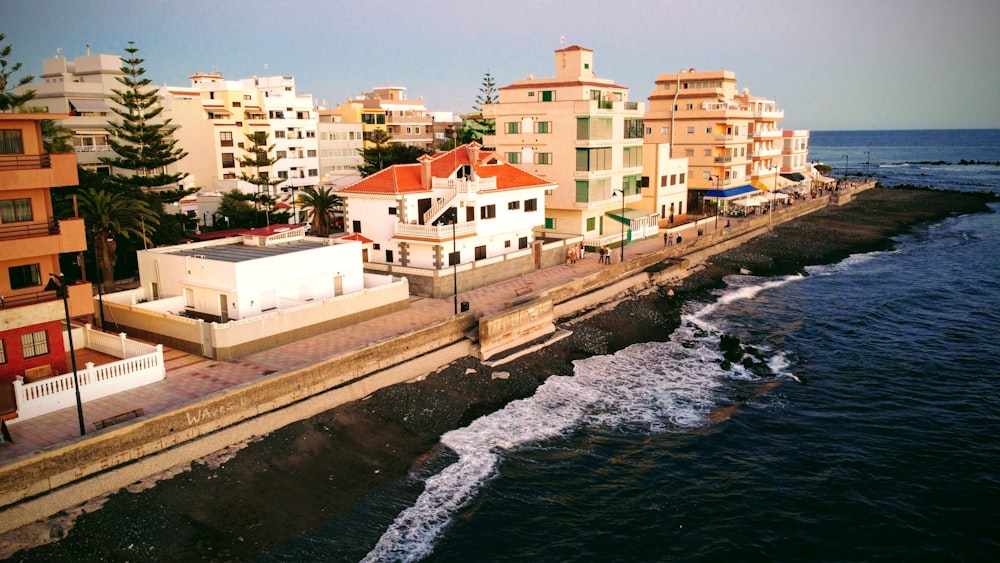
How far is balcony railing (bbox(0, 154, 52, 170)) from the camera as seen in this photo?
77.2 ft

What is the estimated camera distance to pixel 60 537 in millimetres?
→ 17578

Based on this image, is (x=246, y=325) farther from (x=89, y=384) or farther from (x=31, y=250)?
(x=31, y=250)

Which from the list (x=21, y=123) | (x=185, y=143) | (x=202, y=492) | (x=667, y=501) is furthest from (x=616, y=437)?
(x=185, y=143)

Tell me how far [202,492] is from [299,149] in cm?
5955

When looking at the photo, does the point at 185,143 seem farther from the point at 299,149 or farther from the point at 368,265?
the point at 368,265

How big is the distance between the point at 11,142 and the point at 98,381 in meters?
9.02

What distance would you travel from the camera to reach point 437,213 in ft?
129

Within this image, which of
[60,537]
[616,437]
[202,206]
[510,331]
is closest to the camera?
[60,537]

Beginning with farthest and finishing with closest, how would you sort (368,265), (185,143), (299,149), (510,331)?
1. (299,149)
2. (185,143)
3. (368,265)
4. (510,331)

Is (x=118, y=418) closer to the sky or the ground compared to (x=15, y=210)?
closer to the ground

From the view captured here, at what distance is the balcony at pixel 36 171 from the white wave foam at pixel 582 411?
16.8 metres

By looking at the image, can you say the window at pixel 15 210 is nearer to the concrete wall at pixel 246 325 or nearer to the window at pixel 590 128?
the concrete wall at pixel 246 325

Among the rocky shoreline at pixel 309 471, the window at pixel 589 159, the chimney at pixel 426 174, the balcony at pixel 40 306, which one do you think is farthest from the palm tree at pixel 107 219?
the window at pixel 589 159

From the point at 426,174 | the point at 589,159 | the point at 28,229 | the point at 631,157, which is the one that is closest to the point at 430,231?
the point at 426,174
